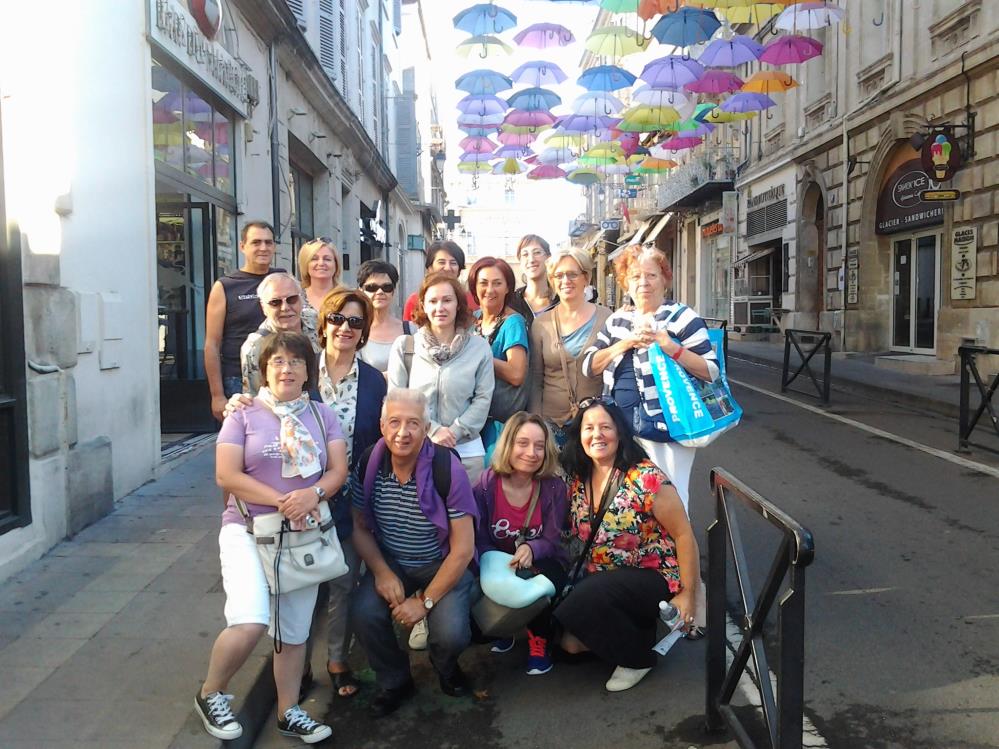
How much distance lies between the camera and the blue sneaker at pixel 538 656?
3793 mm

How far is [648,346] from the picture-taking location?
13.5 feet

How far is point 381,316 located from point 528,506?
5.26 feet

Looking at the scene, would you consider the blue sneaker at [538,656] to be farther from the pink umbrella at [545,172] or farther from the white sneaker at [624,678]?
the pink umbrella at [545,172]

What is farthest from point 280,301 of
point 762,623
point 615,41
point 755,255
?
point 755,255

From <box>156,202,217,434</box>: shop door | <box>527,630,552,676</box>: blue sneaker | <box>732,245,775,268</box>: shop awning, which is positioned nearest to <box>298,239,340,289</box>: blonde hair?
<box>527,630,552,676</box>: blue sneaker

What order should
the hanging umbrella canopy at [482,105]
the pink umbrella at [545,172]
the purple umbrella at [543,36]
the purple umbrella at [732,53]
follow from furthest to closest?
the pink umbrella at [545,172] → the hanging umbrella canopy at [482,105] → the purple umbrella at [543,36] → the purple umbrella at [732,53]

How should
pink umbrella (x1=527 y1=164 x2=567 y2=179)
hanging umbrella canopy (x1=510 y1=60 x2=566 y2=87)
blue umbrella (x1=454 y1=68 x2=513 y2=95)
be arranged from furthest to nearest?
pink umbrella (x1=527 y1=164 x2=567 y2=179), blue umbrella (x1=454 y1=68 x2=513 y2=95), hanging umbrella canopy (x1=510 y1=60 x2=566 y2=87)

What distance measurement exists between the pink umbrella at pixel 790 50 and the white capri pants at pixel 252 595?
1422 cm

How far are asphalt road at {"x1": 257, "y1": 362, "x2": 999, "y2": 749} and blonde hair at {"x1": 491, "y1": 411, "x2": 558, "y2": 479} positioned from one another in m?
0.89

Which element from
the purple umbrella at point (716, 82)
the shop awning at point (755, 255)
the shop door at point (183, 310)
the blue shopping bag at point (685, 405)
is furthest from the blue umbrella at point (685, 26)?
the shop awning at point (755, 255)

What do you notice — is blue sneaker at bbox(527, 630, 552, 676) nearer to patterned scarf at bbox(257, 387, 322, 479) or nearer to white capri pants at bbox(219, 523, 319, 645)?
white capri pants at bbox(219, 523, 319, 645)

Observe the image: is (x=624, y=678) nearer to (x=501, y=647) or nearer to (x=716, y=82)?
(x=501, y=647)

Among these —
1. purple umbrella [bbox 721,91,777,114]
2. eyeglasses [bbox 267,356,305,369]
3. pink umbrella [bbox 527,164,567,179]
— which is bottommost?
eyeglasses [bbox 267,356,305,369]

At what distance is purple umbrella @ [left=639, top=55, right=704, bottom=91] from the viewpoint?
15.5 metres
